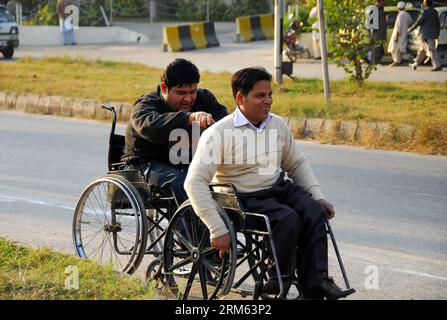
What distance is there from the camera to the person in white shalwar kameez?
21.8 meters

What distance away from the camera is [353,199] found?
30.8ft

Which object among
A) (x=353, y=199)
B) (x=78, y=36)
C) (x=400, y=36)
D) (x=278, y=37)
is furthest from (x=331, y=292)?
(x=78, y=36)

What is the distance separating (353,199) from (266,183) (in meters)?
3.73

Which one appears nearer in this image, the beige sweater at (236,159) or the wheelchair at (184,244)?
the wheelchair at (184,244)

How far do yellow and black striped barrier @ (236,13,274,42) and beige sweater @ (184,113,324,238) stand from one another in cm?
2569

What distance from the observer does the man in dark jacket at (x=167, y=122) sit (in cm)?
629

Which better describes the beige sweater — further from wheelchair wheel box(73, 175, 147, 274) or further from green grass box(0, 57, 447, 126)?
green grass box(0, 57, 447, 126)

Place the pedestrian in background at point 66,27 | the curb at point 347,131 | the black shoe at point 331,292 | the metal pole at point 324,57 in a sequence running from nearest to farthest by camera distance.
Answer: the black shoe at point 331,292 → the curb at point 347,131 → the metal pole at point 324,57 → the pedestrian in background at point 66,27

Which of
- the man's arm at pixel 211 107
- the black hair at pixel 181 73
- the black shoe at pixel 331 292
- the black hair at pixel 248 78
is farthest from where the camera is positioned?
the man's arm at pixel 211 107

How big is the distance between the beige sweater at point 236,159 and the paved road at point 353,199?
1.11 m

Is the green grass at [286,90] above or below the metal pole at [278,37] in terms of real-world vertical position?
below

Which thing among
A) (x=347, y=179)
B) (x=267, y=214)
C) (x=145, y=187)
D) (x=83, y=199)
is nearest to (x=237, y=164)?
(x=267, y=214)
